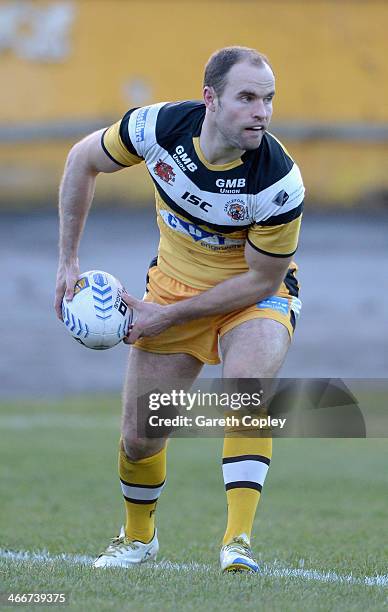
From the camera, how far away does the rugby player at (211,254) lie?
5195mm

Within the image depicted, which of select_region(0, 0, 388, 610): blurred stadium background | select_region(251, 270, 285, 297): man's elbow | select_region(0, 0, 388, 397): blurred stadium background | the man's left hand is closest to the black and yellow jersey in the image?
select_region(251, 270, 285, 297): man's elbow

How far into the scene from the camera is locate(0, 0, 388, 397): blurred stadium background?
17594 mm

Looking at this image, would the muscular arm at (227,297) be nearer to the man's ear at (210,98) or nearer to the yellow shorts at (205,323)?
the yellow shorts at (205,323)

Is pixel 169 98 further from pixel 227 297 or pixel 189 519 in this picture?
pixel 227 297

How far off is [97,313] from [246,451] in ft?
2.84

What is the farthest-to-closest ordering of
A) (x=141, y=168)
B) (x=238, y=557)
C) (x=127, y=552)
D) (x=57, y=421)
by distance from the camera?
(x=141, y=168), (x=57, y=421), (x=127, y=552), (x=238, y=557)

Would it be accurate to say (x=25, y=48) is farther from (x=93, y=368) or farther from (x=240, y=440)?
(x=240, y=440)

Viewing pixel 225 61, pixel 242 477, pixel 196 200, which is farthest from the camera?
pixel 196 200

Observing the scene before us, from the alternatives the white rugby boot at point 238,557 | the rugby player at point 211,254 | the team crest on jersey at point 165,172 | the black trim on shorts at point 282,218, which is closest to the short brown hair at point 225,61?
the rugby player at point 211,254

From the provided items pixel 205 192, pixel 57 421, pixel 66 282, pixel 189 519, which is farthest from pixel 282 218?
pixel 57 421

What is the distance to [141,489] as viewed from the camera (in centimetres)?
576

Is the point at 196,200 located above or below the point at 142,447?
above

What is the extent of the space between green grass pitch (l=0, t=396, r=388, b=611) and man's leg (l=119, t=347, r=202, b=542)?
26 cm

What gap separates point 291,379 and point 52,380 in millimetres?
2822
